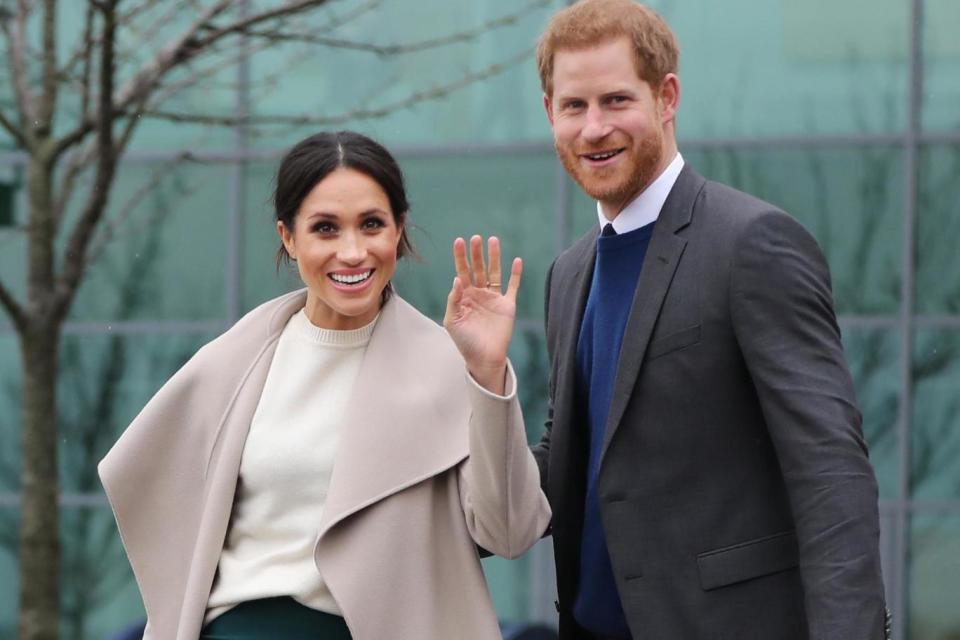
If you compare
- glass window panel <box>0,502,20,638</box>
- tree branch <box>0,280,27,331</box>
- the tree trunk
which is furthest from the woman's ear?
glass window panel <box>0,502,20,638</box>

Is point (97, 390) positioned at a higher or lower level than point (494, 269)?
lower

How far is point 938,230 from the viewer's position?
834 cm

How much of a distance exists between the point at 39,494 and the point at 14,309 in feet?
2.19

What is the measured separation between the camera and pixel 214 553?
3244 millimetres

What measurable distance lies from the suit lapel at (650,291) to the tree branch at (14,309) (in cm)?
286

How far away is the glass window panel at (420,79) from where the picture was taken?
28.8ft

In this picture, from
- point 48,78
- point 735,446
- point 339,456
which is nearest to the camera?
point 735,446

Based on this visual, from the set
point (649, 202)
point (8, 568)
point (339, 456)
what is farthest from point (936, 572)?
point (339, 456)

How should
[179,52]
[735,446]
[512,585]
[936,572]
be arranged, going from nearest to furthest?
[735,446] → [179,52] → [936,572] → [512,585]

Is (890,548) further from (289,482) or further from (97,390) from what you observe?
(289,482)

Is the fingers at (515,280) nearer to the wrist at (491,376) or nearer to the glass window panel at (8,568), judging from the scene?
the wrist at (491,376)

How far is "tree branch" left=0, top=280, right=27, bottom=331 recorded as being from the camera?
17.5ft

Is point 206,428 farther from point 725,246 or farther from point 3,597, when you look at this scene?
point 3,597

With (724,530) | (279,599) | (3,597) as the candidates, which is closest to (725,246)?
(724,530)
